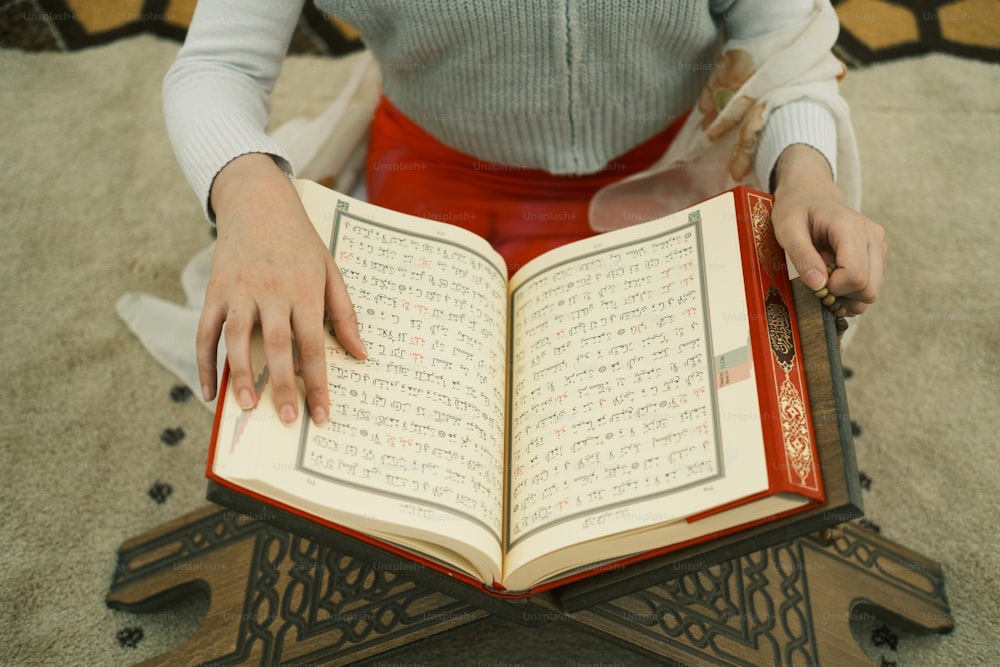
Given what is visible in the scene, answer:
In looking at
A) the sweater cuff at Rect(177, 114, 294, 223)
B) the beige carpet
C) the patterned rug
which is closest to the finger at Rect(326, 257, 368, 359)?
the sweater cuff at Rect(177, 114, 294, 223)

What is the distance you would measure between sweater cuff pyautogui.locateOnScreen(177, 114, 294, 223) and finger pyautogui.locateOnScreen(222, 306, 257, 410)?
18 centimetres

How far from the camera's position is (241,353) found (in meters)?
0.56

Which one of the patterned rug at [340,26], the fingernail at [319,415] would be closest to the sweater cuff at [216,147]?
the fingernail at [319,415]

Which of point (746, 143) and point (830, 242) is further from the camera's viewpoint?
point (746, 143)

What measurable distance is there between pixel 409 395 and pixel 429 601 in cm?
33

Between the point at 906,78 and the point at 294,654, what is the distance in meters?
1.53

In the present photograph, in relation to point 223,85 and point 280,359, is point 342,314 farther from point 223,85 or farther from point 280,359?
point 223,85

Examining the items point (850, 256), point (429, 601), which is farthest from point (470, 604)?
point (850, 256)

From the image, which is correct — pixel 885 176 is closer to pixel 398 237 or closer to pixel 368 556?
pixel 398 237

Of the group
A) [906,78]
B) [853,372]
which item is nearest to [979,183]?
[906,78]

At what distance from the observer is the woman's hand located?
1.96ft

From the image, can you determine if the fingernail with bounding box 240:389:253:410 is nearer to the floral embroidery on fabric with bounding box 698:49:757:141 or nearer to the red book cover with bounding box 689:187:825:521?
the red book cover with bounding box 689:187:825:521

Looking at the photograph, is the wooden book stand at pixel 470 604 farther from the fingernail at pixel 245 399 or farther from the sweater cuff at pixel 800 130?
the sweater cuff at pixel 800 130

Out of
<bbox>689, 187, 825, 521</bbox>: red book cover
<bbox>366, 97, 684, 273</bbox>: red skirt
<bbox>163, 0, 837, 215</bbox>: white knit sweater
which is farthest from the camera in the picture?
<bbox>366, 97, 684, 273</bbox>: red skirt
